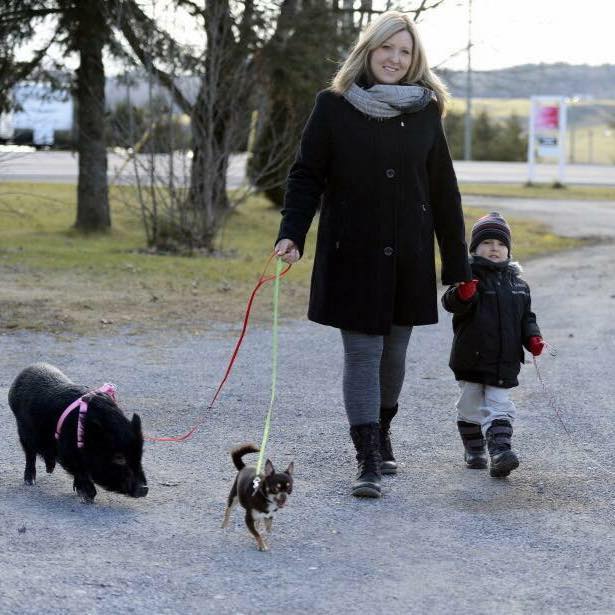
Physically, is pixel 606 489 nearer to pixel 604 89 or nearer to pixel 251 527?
pixel 251 527

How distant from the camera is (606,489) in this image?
5590 millimetres

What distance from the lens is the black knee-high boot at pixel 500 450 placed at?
18.4 feet

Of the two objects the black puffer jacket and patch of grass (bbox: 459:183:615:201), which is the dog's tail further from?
patch of grass (bbox: 459:183:615:201)

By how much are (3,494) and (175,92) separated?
1108 centimetres

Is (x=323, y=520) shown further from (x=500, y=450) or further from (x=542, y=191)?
(x=542, y=191)

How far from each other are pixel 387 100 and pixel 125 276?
8.69 metres

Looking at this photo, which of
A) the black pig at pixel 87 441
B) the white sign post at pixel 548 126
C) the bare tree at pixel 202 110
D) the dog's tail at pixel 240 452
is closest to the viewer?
the dog's tail at pixel 240 452

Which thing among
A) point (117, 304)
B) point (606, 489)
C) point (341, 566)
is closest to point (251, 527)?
point (341, 566)

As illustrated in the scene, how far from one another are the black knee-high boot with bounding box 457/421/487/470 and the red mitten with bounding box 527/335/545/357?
458 mm

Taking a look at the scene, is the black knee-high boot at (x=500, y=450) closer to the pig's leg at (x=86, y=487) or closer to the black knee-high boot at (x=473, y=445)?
the black knee-high boot at (x=473, y=445)

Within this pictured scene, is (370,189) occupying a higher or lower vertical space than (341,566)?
higher

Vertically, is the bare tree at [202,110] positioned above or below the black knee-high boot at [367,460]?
above

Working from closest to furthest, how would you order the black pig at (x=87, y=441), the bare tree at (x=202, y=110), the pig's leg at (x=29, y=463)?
the black pig at (x=87, y=441) < the pig's leg at (x=29, y=463) < the bare tree at (x=202, y=110)

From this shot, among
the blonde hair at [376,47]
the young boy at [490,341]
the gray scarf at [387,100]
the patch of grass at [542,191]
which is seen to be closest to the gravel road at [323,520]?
the young boy at [490,341]
